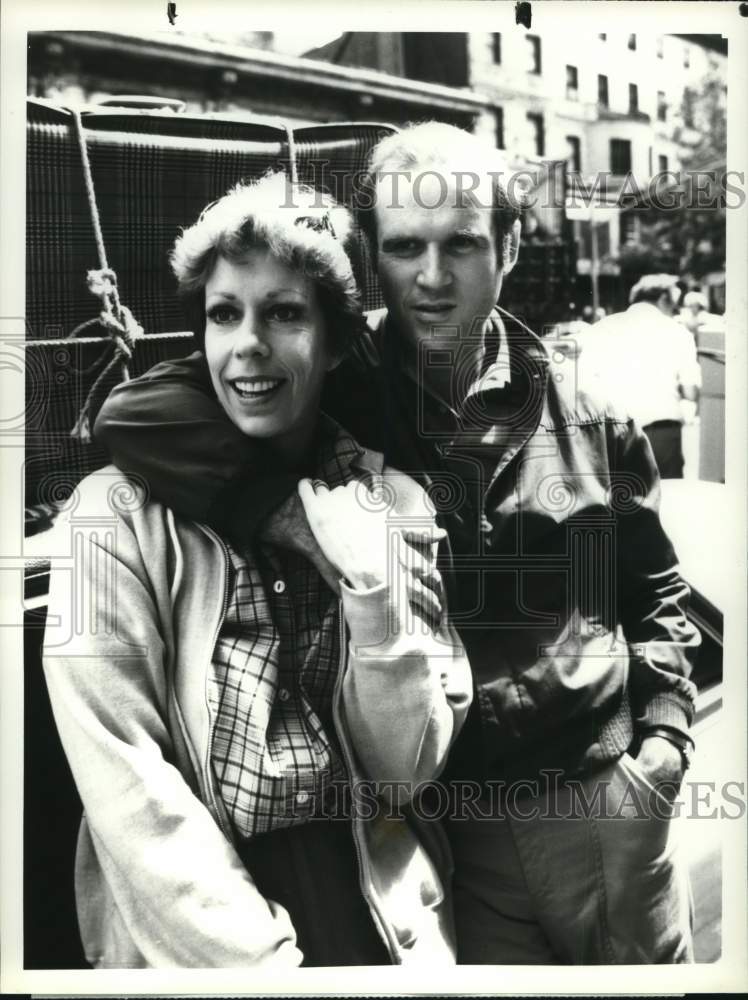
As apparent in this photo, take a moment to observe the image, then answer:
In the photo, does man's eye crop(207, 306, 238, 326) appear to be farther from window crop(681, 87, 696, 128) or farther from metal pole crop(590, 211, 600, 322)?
window crop(681, 87, 696, 128)

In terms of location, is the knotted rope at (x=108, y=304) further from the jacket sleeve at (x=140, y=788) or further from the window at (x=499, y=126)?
the window at (x=499, y=126)

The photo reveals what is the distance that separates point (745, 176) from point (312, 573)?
4.71 ft

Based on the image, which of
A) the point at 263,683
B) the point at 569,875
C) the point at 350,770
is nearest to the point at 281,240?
the point at 263,683

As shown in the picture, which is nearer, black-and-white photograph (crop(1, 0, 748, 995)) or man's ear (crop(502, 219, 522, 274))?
black-and-white photograph (crop(1, 0, 748, 995))

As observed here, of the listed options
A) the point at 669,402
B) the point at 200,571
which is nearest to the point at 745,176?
the point at 669,402

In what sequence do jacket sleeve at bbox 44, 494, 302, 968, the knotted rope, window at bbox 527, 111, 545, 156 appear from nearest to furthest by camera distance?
jacket sleeve at bbox 44, 494, 302, 968
the knotted rope
window at bbox 527, 111, 545, 156

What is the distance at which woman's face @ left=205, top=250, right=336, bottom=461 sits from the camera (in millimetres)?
2348

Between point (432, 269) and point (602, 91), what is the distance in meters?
0.62

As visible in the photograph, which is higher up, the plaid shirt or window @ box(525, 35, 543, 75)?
window @ box(525, 35, 543, 75)

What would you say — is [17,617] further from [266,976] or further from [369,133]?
[369,133]

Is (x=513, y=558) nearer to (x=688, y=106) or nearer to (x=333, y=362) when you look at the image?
(x=333, y=362)

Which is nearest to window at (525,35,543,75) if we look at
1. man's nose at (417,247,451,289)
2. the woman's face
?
man's nose at (417,247,451,289)

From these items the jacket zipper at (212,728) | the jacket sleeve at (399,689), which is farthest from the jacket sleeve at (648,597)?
the jacket zipper at (212,728)

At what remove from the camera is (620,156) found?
2.53m
